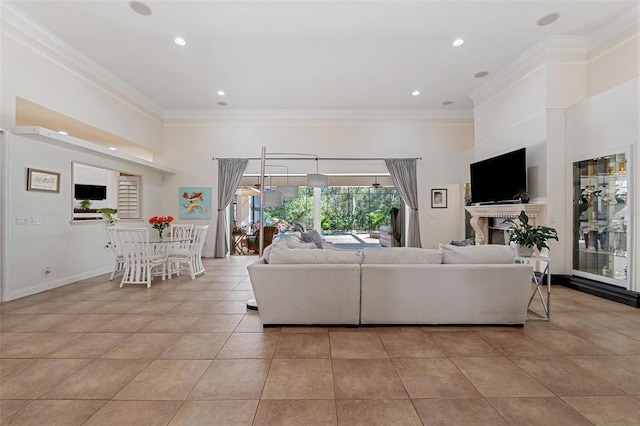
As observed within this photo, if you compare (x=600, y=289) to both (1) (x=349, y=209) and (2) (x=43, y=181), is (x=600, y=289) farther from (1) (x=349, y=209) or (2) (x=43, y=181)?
(2) (x=43, y=181)

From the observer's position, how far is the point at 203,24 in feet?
13.3

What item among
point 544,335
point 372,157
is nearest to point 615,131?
point 544,335

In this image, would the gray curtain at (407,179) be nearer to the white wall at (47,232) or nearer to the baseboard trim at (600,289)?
the baseboard trim at (600,289)

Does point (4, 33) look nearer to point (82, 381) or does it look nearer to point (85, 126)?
point (85, 126)

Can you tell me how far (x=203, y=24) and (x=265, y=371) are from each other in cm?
442

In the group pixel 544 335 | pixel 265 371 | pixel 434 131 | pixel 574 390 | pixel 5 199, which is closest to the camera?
pixel 574 390

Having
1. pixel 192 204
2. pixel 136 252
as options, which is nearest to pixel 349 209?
pixel 192 204

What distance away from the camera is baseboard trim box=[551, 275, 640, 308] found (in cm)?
361

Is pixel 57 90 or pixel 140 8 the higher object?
pixel 140 8

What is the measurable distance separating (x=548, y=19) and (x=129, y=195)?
839 centimetres

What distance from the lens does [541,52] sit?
4.67 meters

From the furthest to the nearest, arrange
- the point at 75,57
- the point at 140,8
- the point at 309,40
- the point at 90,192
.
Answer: the point at 90,192 → the point at 75,57 → the point at 309,40 → the point at 140,8

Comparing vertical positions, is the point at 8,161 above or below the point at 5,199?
above

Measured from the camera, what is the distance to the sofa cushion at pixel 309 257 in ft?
9.76
